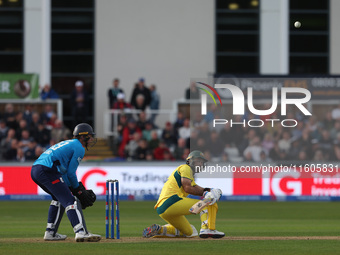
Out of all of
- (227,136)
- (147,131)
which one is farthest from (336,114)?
(147,131)

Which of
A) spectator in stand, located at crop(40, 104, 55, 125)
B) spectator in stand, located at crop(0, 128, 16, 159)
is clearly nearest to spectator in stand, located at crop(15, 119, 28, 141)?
spectator in stand, located at crop(0, 128, 16, 159)

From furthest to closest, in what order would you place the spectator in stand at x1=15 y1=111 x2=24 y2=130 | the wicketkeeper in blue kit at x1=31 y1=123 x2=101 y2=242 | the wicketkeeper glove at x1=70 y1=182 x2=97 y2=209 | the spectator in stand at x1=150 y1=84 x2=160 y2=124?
the spectator in stand at x1=150 y1=84 x2=160 y2=124 < the spectator in stand at x1=15 y1=111 x2=24 y2=130 < the wicketkeeper glove at x1=70 y1=182 x2=97 y2=209 < the wicketkeeper in blue kit at x1=31 y1=123 x2=101 y2=242

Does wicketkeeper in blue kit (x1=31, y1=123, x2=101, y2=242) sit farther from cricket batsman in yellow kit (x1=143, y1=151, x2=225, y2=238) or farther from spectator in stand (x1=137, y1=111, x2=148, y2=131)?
spectator in stand (x1=137, y1=111, x2=148, y2=131)

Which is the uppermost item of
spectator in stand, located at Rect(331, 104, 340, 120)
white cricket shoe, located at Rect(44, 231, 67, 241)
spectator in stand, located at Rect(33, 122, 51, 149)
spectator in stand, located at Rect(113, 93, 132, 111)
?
spectator in stand, located at Rect(113, 93, 132, 111)

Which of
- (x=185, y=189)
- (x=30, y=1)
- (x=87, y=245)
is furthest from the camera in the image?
(x=30, y=1)

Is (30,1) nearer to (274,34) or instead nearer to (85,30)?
(85,30)

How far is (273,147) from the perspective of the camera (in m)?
28.9

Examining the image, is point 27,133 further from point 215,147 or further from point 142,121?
point 215,147

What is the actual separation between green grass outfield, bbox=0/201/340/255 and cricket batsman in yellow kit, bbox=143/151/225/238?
0.27 metres

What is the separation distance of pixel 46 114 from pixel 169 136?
446 cm

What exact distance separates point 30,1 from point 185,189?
74.7 feet

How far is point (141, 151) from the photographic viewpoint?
28.7 metres

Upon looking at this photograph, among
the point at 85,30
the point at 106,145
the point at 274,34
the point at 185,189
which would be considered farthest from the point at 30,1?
the point at 185,189

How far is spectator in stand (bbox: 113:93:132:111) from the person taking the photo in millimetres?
31391
